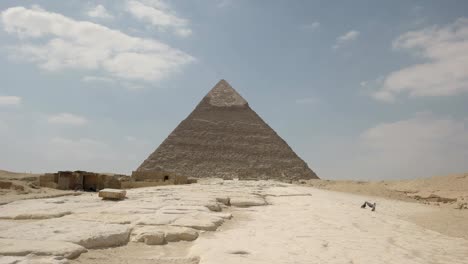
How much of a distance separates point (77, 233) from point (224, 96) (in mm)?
86817

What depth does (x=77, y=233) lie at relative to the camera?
9.43 ft

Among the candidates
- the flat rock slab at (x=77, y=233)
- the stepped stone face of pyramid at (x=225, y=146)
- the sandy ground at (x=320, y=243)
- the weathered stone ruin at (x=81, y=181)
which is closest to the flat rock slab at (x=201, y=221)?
the sandy ground at (x=320, y=243)

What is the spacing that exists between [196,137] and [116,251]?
79.8 m

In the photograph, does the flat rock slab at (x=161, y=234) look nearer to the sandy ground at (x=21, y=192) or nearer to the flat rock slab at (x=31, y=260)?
the flat rock slab at (x=31, y=260)

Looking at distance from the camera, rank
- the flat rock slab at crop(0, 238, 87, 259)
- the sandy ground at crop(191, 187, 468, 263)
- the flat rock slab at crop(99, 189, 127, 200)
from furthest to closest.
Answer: the flat rock slab at crop(99, 189, 127, 200) < the sandy ground at crop(191, 187, 468, 263) < the flat rock slab at crop(0, 238, 87, 259)

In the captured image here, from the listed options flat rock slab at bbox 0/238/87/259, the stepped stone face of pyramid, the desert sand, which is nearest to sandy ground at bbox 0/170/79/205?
the desert sand

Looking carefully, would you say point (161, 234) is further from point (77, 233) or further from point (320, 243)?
point (320, 243)

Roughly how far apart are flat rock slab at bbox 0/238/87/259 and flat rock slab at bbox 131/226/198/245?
Result: 0.50m

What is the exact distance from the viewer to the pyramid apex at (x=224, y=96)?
88312mm

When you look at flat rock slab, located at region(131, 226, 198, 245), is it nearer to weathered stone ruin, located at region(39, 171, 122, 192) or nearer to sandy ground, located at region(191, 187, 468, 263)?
sandy ground, located at region(191, 187, 468, 263)

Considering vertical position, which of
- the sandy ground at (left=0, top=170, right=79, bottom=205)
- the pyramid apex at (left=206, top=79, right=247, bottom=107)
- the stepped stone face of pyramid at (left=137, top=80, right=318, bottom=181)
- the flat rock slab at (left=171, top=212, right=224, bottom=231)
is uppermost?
the pyramid apex at (left=206, top=79, right=247, bottom=107)

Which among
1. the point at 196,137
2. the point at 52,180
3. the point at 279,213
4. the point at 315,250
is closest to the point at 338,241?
the point at 315,250

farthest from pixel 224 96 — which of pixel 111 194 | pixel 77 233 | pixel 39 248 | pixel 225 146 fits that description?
pixel 39 248

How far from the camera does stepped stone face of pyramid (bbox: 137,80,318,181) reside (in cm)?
7506
